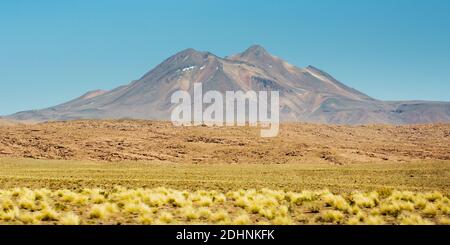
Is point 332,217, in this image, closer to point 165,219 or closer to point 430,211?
point 430,211

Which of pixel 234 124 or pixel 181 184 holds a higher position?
pixel 234 124

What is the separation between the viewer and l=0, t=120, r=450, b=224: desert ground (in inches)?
746

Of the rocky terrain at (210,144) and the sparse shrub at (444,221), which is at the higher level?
the rocky terrain at (210,144)

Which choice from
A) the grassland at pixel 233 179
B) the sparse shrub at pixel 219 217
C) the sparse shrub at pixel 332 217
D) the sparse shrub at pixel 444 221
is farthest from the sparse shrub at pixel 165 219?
the grassland at pixel 233 179

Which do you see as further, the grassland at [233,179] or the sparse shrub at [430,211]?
the grassland at [233,179]

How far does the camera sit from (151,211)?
1908 cm

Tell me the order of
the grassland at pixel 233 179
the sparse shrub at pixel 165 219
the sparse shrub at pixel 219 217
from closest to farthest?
the sparse shrub at pixel 165 219
the sparse shrub at pixel 219 217
the grassland at pixel 233 179

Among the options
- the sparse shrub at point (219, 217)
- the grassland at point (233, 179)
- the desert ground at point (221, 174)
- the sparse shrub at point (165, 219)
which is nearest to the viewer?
the sparse shrub at point (165, 219)

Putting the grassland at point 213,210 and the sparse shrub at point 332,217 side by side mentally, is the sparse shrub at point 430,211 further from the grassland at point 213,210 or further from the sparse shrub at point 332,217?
the sparse shrub at point 332,217

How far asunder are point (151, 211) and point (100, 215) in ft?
6.36

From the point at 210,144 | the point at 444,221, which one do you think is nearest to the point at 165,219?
the point at 444,221

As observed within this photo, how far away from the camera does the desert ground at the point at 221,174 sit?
746 inches
